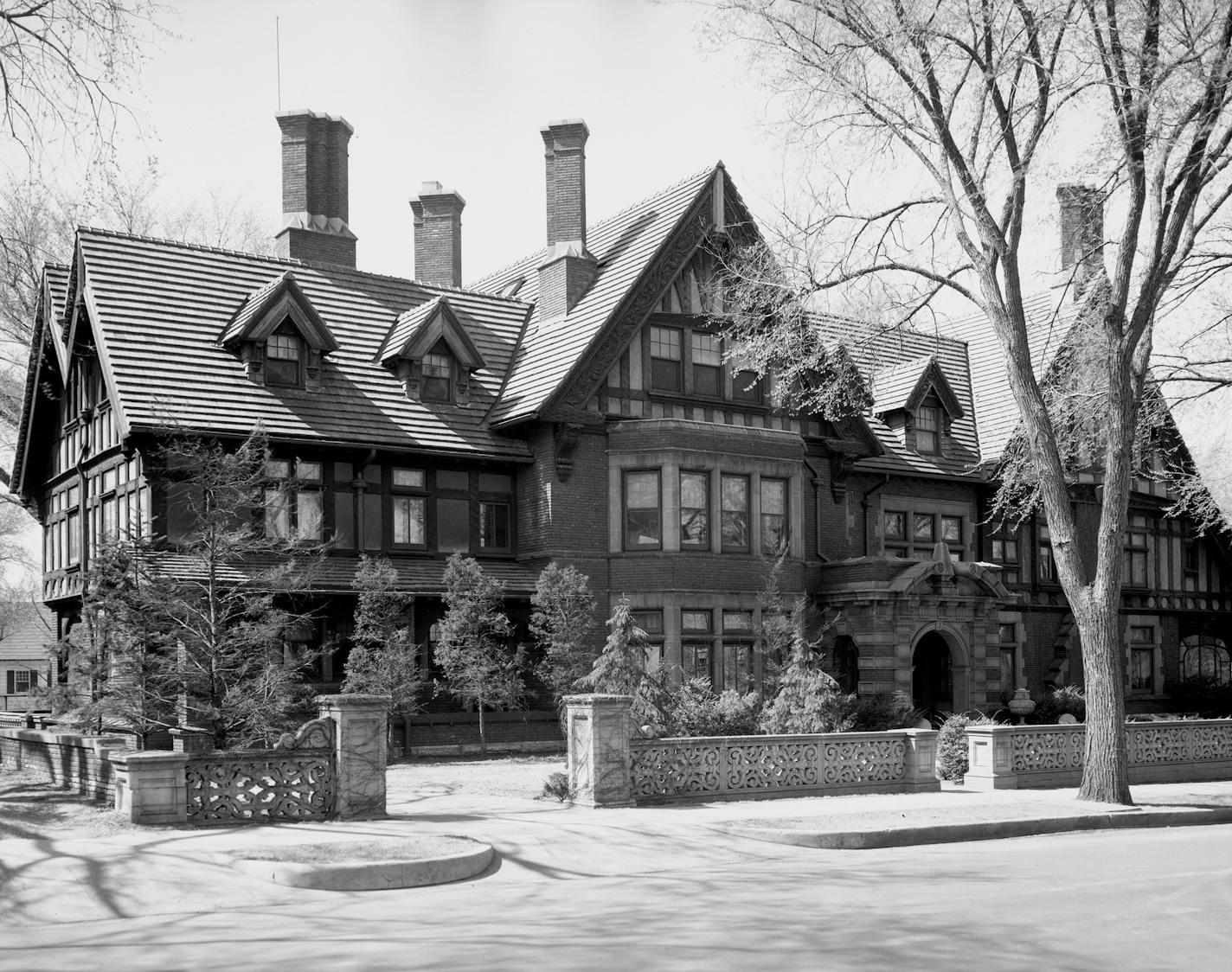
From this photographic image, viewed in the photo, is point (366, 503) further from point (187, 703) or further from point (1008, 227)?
point (1008, 227)

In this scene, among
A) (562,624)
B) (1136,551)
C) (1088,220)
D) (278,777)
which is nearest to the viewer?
(278,777)

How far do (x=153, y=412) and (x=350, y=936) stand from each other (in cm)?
1579

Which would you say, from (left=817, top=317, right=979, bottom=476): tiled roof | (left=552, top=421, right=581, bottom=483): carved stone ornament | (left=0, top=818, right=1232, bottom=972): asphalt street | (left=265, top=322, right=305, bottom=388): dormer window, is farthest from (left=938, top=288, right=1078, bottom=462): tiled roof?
(left=0, top=818, right=1232, bottom=972): asphalt street

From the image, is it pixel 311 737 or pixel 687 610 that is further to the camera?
pixel 687 610

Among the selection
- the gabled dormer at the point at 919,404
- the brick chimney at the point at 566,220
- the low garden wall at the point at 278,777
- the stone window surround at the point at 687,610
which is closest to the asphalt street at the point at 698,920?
the low garden wall at the point at 278,777

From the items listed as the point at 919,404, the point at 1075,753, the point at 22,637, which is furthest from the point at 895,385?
the point at 22,637

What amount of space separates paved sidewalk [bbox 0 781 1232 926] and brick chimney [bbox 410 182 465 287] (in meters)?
22.2

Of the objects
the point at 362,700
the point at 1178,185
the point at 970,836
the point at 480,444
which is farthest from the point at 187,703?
the point at 1178,185

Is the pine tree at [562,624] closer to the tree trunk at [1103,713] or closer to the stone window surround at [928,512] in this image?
the stone window surround at [928,512]

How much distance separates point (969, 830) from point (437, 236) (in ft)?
89.1

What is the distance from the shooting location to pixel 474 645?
2578cm

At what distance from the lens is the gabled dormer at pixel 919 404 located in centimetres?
3497

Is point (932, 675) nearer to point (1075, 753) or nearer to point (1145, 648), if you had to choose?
point (1145, 648)

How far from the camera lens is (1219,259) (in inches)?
978
